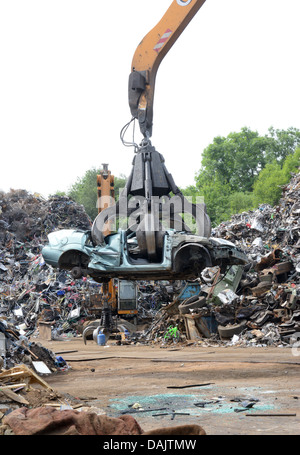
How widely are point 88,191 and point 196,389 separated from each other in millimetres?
49962

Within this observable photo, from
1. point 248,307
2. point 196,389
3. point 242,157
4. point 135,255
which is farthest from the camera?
point 242,157

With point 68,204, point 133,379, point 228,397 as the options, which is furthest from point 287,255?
point 68,204

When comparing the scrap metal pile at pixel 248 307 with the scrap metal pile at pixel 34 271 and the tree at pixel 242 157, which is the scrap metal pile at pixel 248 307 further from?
the tree at pixel 242 157

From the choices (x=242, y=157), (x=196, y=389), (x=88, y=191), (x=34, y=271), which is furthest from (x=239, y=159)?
(x=196, y=389)

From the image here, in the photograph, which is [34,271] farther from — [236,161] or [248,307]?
[236,161]

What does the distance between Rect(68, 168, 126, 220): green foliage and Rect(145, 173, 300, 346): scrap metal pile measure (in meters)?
35.4

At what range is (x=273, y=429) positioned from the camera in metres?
4.09

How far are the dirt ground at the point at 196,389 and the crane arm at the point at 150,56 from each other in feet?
14.4

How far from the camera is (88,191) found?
182ft

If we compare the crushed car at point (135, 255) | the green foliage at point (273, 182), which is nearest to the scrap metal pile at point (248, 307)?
the crushed car at point (135, 255)

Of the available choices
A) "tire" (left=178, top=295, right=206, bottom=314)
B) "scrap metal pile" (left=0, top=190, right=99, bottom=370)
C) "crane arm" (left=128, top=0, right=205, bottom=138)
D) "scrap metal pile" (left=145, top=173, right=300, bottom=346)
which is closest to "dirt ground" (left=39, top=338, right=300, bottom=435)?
"scrap metal pile" (left=145, top=173, right=300, bottom=346)

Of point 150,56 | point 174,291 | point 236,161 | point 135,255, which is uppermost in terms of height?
point 236,161

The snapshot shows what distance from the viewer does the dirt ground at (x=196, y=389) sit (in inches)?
178

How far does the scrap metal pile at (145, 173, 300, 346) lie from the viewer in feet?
44.9
